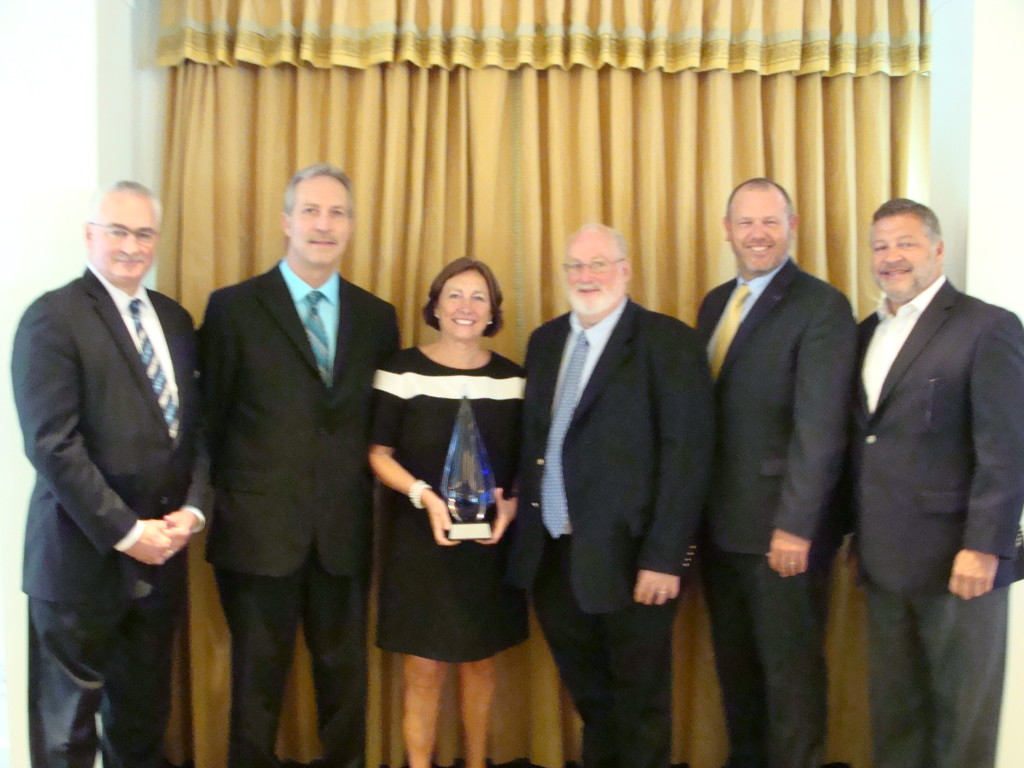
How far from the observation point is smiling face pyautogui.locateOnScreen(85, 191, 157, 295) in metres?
1.71

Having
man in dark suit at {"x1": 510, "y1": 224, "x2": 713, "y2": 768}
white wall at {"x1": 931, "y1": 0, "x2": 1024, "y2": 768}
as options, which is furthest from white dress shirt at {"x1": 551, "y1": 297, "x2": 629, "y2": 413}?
white wall at {"x1": 931, "y1": 0, "x2": 1024, "y2": 768}

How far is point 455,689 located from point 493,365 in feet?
3.95

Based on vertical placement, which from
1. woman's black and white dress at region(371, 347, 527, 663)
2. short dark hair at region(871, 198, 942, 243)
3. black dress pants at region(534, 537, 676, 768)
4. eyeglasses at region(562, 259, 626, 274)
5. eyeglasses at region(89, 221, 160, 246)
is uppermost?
short dark hair at region(871, 198, 942, 243)

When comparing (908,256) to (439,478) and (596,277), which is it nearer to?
(596,277)

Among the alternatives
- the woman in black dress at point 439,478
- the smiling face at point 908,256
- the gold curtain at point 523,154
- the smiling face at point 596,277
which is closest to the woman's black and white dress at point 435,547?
the woman in black dress at point 439,478

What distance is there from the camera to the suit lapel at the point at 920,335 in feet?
5.55

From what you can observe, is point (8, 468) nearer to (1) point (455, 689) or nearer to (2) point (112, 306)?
(2) point (112, 306)

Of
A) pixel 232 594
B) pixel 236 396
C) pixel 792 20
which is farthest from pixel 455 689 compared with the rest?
pixel 792 20

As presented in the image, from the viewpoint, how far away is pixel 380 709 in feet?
7.77

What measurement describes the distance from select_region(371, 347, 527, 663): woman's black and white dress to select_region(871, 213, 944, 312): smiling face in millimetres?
1085

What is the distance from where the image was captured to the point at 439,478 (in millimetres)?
1922

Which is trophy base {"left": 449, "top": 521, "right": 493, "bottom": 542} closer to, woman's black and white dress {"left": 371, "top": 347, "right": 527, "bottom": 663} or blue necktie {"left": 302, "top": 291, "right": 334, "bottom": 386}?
woman's black and white dress {"left": 371, "top": 347, "right": 527, "bottom": 663}

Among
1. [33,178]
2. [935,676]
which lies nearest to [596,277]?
[935,676]

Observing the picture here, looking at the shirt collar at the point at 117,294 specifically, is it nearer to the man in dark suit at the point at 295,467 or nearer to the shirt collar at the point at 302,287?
the man in dark suit at the point at 295,467
